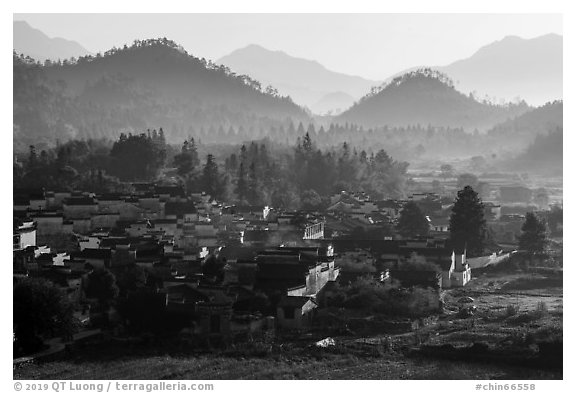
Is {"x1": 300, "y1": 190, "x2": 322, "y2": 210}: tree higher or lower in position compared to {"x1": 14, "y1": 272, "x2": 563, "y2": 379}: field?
higher

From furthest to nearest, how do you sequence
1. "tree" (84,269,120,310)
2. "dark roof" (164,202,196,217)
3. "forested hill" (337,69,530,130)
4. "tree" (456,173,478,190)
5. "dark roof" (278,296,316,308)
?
"forested hill" (337,69,530,130)
"tree" (456,173,478,190)
"dark roof" (164,202,196,217)
"tree" (84,269,120,310)
"dark roof" (278,296,316,308)

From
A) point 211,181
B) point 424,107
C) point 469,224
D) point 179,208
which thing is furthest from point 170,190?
point 424,107

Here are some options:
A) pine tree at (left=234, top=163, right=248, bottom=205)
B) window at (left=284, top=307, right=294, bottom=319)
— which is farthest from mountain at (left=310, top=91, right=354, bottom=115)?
window at (left=284, top=307, right=294, bottom=319)

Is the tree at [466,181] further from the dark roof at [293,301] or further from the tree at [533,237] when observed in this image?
the dark roof at [293,301]

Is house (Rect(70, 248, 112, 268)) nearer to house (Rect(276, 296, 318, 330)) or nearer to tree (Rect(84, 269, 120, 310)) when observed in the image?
tree (Rect(84, 269, 120, 310))

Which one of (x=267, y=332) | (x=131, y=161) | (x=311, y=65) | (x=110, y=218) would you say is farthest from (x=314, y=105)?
(x=267, y=332)

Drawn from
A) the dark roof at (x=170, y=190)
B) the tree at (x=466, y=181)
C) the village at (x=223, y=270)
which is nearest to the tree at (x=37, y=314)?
the village at (x=223, y=270)

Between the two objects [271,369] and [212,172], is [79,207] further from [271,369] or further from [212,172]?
[271,369]
